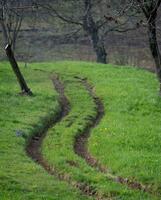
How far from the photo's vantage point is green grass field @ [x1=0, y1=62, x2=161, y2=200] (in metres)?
18.1

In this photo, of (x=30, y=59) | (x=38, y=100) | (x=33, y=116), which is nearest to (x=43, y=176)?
(x=33, y=116)

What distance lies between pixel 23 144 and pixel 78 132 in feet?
13.3

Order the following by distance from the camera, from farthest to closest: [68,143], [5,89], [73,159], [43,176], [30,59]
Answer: [30,59], [5,89], [68,143], [73,159], [43,176]

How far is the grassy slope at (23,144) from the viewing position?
56.7ft

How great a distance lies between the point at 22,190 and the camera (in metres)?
17.3

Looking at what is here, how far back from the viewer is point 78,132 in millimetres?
27297

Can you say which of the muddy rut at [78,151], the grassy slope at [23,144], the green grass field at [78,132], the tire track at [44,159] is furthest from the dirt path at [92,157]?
the grassy slope at [23,144]

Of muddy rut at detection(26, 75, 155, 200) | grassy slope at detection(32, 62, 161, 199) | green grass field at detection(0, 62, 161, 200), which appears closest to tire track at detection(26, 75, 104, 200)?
muddy rut at detection(26, 75, 155, 200)

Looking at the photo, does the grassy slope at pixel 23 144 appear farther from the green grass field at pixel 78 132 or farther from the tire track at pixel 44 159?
the tire track at pixel 44 159

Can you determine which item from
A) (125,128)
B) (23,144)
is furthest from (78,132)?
(23,144)

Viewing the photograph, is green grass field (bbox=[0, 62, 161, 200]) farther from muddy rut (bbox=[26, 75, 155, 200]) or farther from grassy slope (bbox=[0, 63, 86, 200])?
muddy rut (bbox=[26, 75, 155, 200])

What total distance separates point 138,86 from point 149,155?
1846 cm

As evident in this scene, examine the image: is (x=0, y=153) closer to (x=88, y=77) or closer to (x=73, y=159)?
(x=73, y=159)

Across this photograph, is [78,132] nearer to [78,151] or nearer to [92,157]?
[78,151]
